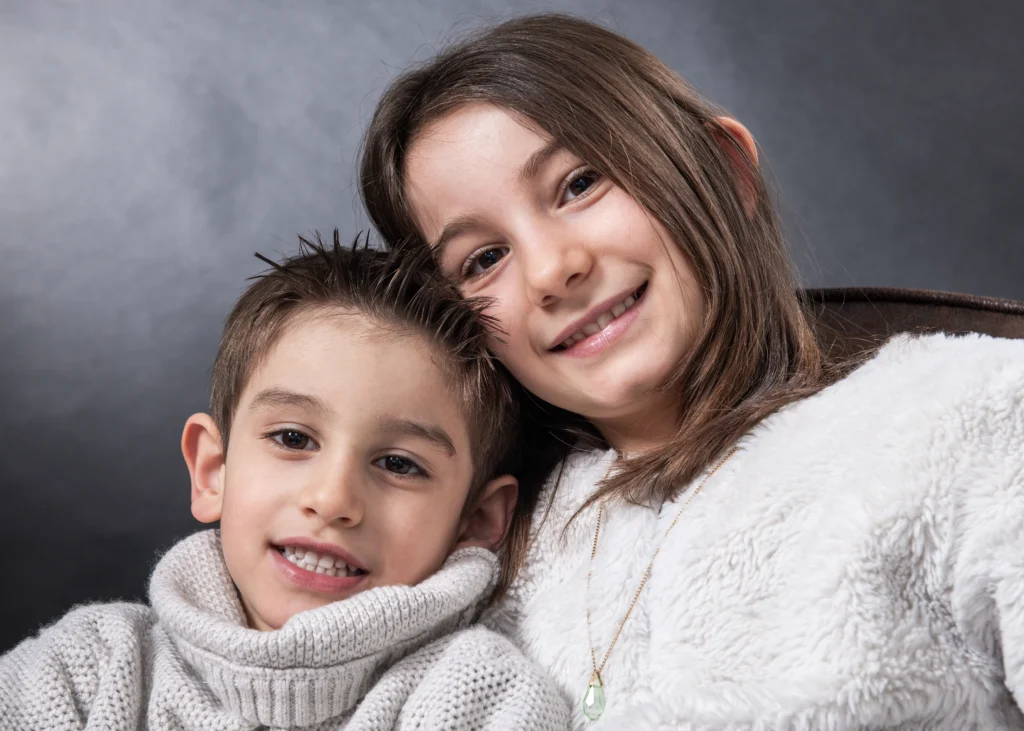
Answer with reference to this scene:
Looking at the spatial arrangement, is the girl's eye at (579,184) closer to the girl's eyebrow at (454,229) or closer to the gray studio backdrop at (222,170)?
the girl's eyebrow at (454,229)

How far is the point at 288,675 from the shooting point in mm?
1065

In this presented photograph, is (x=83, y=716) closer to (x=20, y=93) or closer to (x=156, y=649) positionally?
(x=156, y=649)

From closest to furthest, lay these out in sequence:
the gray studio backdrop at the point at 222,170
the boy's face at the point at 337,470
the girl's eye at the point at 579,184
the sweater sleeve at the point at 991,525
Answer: the sweater sleeve at the point at 991,525 → the boy's face at the point at 337,470 → the girl's eye at the point at 579,184 → the gray studio backdrop at the point at 222,170

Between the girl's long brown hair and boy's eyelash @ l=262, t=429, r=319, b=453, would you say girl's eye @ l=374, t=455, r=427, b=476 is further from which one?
the girl's long brown hair

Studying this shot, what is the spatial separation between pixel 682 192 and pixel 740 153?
0.52 ft

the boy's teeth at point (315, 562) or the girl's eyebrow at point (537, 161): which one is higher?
the girl's eyebrow at point (537, 161)

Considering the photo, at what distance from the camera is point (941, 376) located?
1026 mm

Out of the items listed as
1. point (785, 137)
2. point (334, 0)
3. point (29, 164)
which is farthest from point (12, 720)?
point (785, 137)

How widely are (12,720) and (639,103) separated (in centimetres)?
95

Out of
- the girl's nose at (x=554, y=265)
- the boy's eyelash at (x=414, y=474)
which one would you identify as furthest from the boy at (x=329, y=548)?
the girl's nose at (x=554, y=265)

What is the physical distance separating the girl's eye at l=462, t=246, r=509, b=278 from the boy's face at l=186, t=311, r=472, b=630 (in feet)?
0.45

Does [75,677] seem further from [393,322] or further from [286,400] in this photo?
[393,322]

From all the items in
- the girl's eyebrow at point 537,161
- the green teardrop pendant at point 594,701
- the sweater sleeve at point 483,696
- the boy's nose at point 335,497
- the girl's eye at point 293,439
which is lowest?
the green teardrop pendant at point 594,701

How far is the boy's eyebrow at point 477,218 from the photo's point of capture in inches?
48.4
